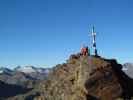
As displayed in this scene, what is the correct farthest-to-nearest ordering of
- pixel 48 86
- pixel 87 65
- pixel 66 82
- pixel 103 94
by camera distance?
pixel 48 86
pixel 66 82
pixel 87 65
pixel 103 94

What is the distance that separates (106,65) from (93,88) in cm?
512

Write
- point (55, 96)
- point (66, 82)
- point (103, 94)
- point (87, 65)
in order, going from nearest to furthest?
point (103, 94) < point (87, 65) < point (66, 82) < point (55, 96)

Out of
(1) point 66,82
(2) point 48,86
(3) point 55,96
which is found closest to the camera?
(1) point 66,82

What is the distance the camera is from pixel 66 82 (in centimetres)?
6869

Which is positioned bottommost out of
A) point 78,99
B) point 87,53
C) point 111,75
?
point 78,99

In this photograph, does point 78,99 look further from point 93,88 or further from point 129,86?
point 129,86

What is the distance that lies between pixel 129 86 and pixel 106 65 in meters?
5.46

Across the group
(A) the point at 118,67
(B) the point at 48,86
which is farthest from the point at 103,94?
(B) the point at 48,86

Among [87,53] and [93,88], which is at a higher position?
[87,53]

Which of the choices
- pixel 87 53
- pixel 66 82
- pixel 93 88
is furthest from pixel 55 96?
pixel 93 88

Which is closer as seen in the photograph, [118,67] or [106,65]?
[106,65]

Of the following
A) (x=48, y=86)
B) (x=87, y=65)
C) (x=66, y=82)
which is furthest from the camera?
(x=48, y=86)

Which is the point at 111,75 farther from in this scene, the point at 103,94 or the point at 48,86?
the point at 48,86

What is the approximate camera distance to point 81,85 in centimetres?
6103
